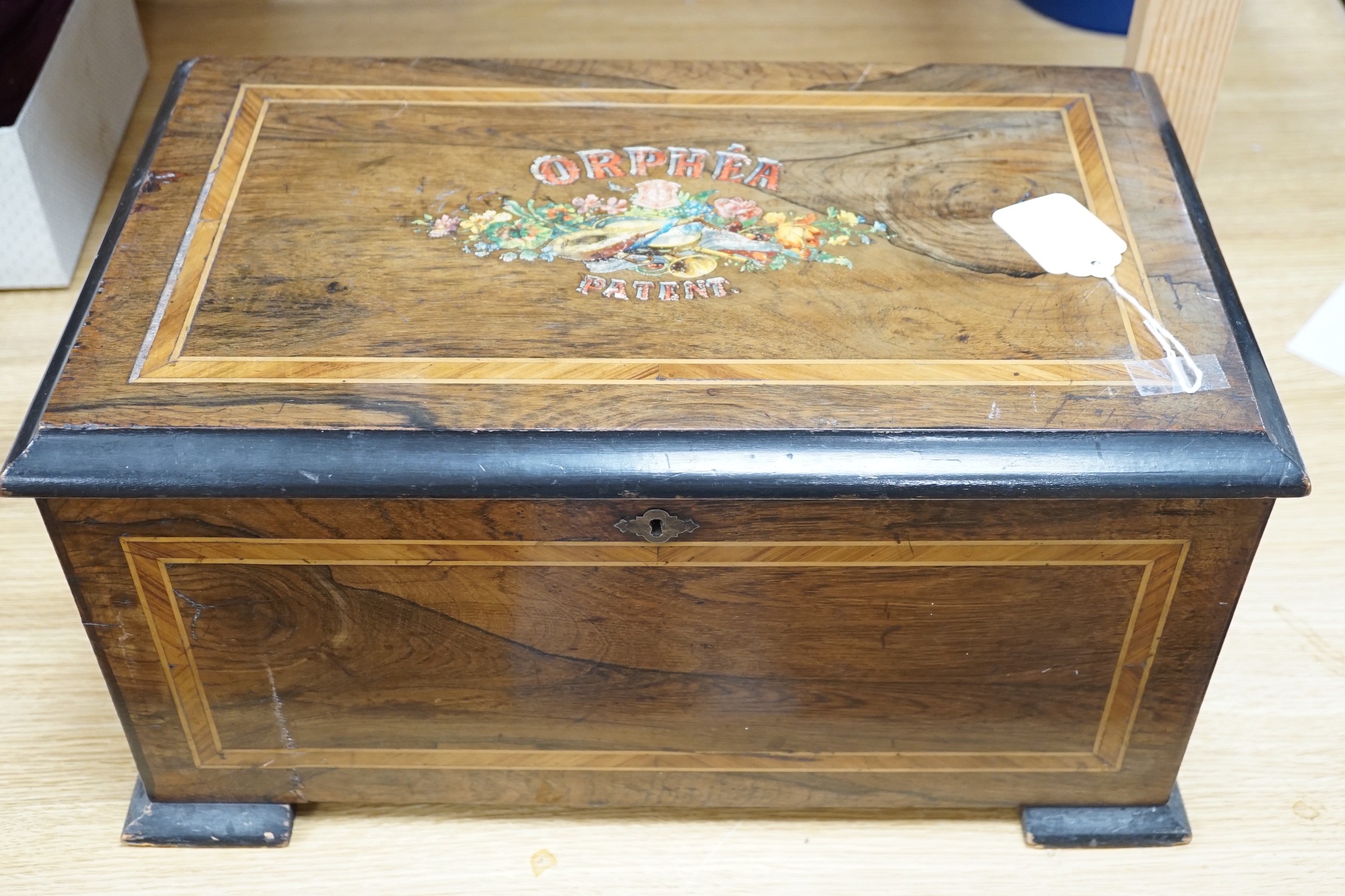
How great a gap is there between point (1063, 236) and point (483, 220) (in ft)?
1.61

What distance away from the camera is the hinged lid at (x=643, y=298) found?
1049 mm

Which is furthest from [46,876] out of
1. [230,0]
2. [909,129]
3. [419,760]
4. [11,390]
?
[230,0]

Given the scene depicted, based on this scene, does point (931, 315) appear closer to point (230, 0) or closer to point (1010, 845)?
point (1010, 845)

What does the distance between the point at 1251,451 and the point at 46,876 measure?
1028 mm

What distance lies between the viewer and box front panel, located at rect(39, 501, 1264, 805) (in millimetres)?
1088

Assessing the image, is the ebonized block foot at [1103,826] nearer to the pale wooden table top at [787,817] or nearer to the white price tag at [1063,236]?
the pale wooden table top at [787,817]

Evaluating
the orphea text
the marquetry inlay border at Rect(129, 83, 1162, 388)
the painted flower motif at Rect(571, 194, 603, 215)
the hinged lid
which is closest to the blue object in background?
the hinged lid

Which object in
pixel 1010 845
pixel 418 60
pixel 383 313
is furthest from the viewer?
pixel 418 60

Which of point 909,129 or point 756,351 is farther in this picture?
point 909,129

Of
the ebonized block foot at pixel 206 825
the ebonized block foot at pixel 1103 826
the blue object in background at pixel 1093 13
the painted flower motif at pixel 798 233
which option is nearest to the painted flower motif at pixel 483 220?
the painted flower motif at pixel 798 233

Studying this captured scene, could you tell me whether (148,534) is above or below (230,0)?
above

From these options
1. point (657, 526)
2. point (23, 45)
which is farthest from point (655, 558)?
point (23, 45)

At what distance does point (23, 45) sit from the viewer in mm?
1854

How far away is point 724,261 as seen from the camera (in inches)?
48.3
